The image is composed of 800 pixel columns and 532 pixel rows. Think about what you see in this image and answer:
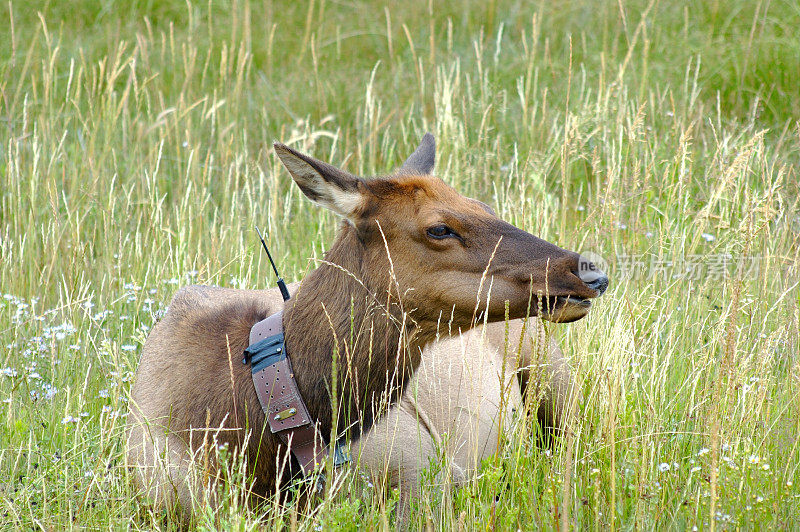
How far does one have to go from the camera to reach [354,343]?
349cm

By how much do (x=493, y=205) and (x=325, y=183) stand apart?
315 centimetres

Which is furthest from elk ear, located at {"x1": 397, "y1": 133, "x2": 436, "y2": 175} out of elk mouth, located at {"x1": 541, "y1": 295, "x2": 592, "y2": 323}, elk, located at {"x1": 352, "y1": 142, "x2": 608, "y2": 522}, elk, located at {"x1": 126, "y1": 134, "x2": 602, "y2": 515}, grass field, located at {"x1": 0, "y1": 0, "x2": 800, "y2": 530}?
elk mouth, located at {"x1": 541, "y1": 295, "x2": 592, "y2": 323}

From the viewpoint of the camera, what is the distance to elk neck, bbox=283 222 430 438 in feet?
11.4

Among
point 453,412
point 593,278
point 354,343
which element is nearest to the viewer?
point 593,278

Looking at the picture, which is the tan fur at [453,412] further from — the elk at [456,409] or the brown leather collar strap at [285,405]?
the brown leather collar strap at [285,405]

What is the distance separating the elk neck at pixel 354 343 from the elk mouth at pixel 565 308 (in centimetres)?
51

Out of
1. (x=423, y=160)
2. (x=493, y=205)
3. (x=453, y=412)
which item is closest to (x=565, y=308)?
(x=453, y=412)

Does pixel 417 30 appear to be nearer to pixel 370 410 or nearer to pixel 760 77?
pixel 760 77

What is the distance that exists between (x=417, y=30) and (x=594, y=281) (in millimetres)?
6361

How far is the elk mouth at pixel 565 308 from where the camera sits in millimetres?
3330

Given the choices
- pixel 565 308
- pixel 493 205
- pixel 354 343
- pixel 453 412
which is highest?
pixel 565 308

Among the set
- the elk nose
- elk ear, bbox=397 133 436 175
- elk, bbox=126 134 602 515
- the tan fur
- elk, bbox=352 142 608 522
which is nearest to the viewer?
the elk nose

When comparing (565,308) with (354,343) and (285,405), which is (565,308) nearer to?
(354,343)

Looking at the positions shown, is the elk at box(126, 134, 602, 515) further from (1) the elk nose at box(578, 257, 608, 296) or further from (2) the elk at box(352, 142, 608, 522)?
(2) the elk at box(352, 142, 608, 522)
